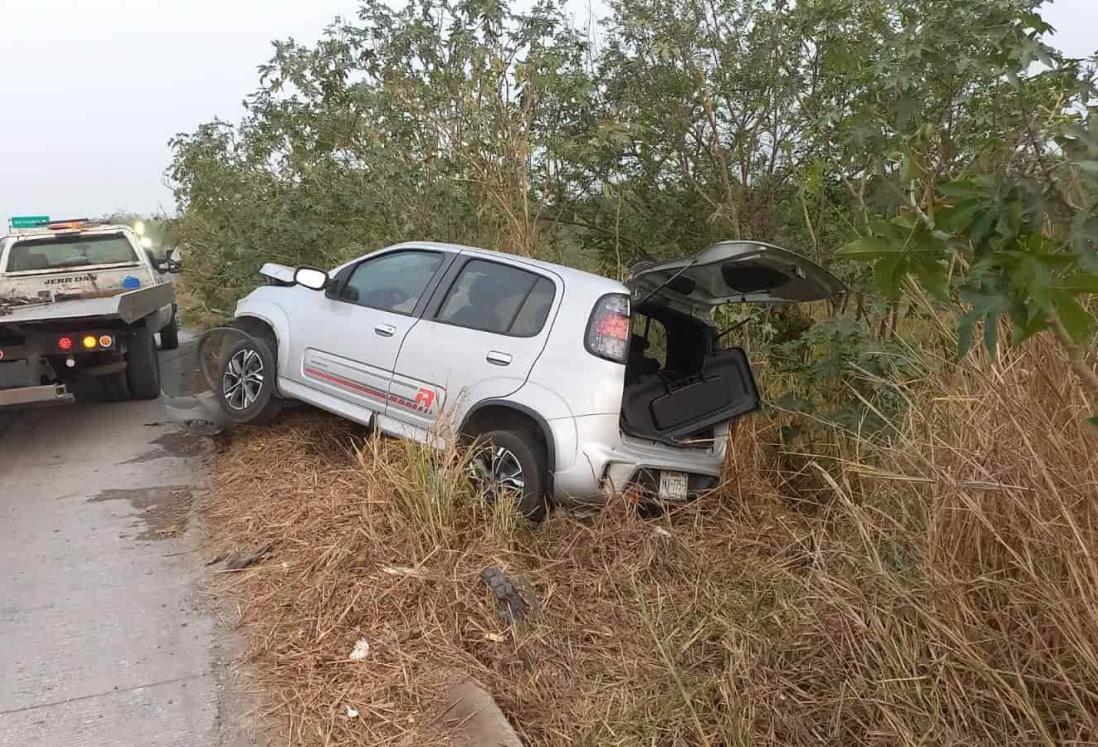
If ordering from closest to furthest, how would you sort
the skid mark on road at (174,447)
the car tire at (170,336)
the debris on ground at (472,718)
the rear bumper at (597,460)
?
the debris on ground at (472,718) < the rear bumper at (597,460) < the skid mark on road at (174,447) < the car tire at (170,336)

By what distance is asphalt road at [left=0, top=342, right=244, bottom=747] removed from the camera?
134 inches

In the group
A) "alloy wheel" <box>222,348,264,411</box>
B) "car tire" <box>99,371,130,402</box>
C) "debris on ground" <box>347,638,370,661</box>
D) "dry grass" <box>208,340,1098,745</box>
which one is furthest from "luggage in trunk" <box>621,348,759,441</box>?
"car tire" <box>99,371,130,402</box>

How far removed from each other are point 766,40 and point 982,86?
1.74m

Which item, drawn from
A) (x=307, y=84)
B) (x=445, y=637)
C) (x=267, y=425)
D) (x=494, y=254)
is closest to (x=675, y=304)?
(x=494, y=254)

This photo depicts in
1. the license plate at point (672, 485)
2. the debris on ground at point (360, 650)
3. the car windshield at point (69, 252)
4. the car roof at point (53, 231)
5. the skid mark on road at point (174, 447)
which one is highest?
the car roof at point (53, 231)

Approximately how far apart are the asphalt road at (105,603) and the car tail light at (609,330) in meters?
2.39

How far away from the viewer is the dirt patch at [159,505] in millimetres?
5438

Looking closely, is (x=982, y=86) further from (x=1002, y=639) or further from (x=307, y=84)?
(x=307, y=84)

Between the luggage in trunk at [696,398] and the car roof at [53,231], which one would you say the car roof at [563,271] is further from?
the car roof at [53,231]

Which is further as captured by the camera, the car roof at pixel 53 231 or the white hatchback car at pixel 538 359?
the car roof at pixel 53 231

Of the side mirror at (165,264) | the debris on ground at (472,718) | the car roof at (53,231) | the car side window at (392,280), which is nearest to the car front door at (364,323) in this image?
the car side window at (392,280)

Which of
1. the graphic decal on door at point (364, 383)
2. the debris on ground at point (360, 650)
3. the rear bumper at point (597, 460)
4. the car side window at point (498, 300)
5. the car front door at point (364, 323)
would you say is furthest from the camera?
the car front door at point (364, 323)

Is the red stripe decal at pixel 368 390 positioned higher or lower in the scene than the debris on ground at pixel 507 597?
higher

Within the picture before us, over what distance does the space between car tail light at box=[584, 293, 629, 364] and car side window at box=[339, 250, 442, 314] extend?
141 centimetres
